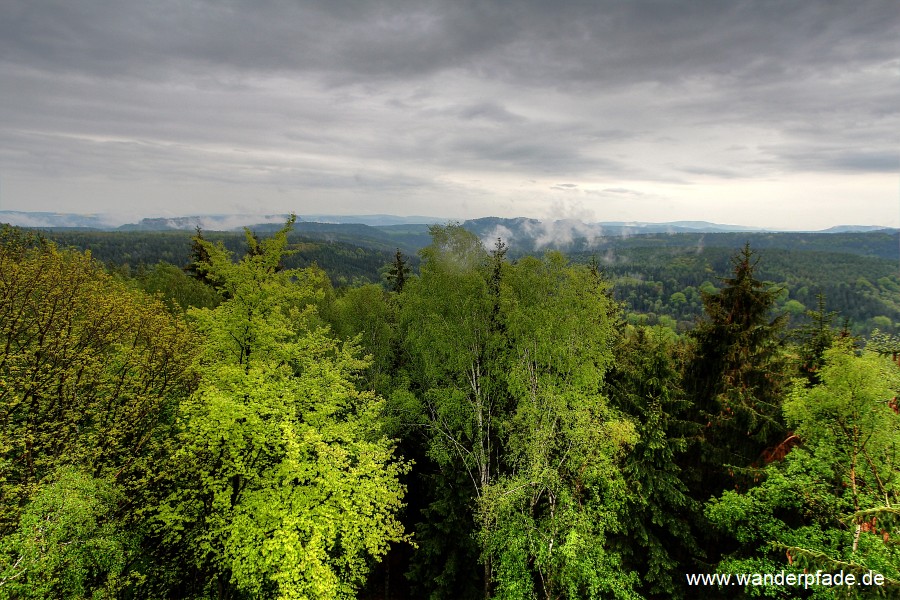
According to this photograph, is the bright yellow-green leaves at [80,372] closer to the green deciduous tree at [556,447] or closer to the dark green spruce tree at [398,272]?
the green deciduous tree at [556,447]

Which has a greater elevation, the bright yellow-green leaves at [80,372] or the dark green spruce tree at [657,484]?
the bright yellow-green leaves at [80,372]

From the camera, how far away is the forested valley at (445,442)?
13.1 m

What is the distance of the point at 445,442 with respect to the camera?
70.0ft

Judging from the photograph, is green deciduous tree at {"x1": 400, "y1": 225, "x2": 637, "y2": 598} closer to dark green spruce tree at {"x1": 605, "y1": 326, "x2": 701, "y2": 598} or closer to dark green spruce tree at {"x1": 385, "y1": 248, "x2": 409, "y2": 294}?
dark green spruce tree at {"x1": 605, "y1": 326, "x2": 701, "y2": 598}

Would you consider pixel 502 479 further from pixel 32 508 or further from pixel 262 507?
pixel 32 508

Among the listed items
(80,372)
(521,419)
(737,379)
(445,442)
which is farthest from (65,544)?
(737,379)

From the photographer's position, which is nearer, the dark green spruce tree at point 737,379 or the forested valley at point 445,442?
the forested valley at point 445,442

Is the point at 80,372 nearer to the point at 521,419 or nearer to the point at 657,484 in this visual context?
the point at 521,419

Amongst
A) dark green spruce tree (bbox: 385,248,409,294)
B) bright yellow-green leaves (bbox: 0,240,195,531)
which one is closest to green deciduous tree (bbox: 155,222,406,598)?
bright yellow-green leaves (bbox: 0,240,195,531)

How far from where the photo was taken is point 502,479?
56.2ft

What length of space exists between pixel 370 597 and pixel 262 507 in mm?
15166

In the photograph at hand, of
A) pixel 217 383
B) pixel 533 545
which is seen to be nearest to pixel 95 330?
pixel 217 383

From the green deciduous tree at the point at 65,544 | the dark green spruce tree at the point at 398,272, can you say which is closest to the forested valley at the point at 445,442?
the green deciduous tree at the point at 65,544

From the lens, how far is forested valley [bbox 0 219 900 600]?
1312 centimetres
